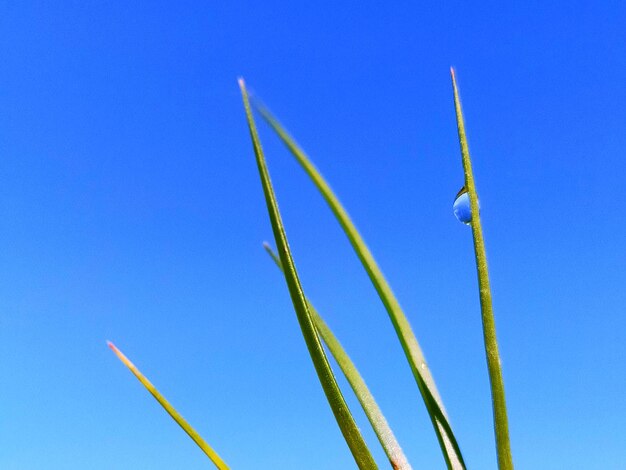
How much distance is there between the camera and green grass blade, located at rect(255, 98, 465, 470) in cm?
61

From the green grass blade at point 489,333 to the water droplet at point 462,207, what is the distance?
7 centimetres

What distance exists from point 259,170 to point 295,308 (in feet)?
0.44

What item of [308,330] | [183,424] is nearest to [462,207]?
[308,330]

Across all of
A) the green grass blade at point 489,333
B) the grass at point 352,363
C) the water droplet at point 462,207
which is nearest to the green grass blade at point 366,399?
the grass at point 352,363

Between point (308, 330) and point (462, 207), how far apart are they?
0.98 feet

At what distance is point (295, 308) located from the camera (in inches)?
23.0

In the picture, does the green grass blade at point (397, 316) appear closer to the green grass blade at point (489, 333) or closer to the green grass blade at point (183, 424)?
the green grass blade at point (489, 333)

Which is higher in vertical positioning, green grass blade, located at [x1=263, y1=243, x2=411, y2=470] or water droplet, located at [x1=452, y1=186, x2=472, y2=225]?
water droplet, located at [x1=452, y1=186, x2=472, y2=225]

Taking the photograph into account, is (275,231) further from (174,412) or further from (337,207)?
(174,412)

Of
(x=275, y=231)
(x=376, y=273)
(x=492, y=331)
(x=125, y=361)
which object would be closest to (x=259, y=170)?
(x=275, y=231)

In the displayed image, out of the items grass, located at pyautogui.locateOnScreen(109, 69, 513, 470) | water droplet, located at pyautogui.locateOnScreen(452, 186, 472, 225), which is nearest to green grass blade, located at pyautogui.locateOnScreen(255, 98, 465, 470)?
grass, located at pyautogui.locateOnScreen(109, 69, 513, 470)

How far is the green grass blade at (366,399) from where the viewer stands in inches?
27.6

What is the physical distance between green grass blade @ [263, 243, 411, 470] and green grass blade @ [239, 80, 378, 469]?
0.29 feet

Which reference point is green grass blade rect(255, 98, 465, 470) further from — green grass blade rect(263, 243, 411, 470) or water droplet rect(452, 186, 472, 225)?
water droplet rect(452, 186, 472, 225)
